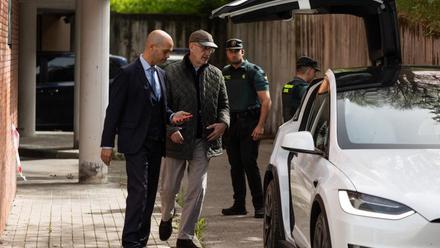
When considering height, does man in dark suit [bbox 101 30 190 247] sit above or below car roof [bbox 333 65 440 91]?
below

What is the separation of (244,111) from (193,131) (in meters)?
2.40

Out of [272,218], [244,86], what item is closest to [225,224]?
[244,86]

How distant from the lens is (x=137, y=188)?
9.13 m

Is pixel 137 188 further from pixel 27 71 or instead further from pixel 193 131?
pixel 27 71

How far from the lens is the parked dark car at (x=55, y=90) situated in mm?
24094

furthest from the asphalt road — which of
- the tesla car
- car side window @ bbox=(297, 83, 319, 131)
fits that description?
car side window @ bbox=(297, 83, 319, 131)

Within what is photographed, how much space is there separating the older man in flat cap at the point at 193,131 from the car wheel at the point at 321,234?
2617 millimetres

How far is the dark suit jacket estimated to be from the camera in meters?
9.14

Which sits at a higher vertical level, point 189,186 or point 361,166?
→ point 361,166

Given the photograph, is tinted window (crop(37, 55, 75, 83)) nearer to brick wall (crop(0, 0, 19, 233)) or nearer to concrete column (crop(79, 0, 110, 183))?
concrete column (crop(79, 0, 110, 183))

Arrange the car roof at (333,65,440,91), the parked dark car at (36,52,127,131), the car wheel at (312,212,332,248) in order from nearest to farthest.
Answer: the car wheel at (312,212,332,248) < the car roof at (333,65,440,91) < the parked dark car at (36,52,127,131)

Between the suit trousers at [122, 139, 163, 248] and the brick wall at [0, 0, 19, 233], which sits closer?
the suit trousers at [122, 139, 163, 248]

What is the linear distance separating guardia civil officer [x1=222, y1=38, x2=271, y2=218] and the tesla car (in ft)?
8.49

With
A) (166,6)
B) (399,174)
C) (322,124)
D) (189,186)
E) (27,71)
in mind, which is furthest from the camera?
(166,6)
